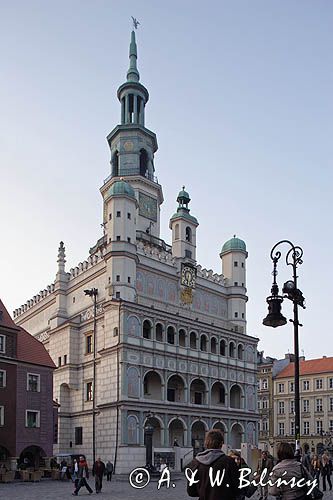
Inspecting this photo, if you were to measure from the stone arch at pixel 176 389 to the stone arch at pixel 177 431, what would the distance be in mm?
1990

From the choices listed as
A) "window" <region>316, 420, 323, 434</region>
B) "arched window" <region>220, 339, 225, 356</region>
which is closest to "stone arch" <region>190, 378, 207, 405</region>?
"arched window" <region>220, 339, 225, 356</region>

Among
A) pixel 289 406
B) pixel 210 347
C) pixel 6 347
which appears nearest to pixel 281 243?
pixel 6 347

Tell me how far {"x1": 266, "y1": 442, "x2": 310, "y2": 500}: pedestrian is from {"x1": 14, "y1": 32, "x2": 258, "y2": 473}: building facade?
50.4 meters

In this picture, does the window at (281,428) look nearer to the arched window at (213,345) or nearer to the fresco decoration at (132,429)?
the arched window at (213,345)

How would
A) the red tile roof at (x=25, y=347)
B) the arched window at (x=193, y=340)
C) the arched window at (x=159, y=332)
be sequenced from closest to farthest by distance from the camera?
the red tile roof at (x=25, y=347)
the arched window at (x=159, y=332)
the arched window at (x=193, y=340)

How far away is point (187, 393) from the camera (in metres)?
65.2

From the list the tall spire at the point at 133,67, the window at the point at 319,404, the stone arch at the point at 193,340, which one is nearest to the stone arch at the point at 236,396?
the stone arch at the point at 193,340

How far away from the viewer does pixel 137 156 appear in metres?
77.5

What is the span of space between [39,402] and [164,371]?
13882mm

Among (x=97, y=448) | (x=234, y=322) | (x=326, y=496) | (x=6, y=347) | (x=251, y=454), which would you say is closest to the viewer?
(x=326, y=496)

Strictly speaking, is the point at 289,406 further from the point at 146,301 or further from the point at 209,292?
the point at 146,301

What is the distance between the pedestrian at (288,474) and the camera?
347 inches

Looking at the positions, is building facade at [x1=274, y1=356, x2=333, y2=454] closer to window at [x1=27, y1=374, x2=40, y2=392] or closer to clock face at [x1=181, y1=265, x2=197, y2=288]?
clock face at [x1=181, y1=265, x2=197, y2=288]

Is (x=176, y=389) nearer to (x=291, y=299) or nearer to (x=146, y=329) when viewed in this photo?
(x=146, y=329)
